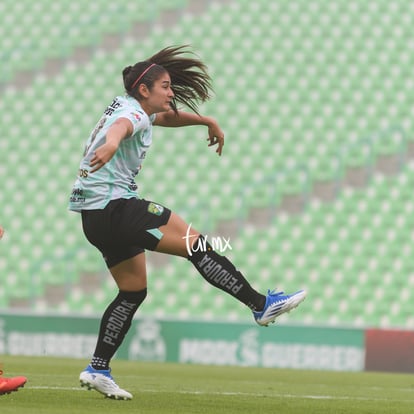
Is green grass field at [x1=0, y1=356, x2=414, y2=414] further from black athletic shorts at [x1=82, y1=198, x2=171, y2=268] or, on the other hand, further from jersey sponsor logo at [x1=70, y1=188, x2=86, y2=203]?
jersey sponsor logo at [x1=70, y1=188, x2=86, y2=203]

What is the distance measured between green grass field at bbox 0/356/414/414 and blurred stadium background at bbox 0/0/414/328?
215 inches

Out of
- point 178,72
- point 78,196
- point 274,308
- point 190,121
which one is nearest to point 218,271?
point 274,308

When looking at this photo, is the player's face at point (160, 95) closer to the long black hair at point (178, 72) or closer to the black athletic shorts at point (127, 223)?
the long black hair at point (178, 72)

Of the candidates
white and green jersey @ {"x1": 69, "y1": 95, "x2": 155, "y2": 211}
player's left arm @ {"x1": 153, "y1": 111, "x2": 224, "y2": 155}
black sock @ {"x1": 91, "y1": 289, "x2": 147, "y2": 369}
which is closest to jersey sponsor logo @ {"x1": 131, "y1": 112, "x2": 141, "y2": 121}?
white and green jersey @ {"x1": 69, "y1": 95, "x2": 155, "y2": 211}

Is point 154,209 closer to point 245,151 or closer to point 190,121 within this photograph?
point 190,121

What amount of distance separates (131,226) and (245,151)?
1136 centimetres

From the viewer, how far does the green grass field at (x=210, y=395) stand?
218 inches

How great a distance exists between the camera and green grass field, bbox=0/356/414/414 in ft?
18.1

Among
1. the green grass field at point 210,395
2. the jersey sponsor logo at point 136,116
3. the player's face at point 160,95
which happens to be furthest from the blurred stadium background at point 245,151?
the jersey sponsor logo at point 136,116

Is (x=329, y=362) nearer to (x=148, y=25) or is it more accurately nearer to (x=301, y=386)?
(x=301, y=386)

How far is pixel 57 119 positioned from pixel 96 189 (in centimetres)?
1285

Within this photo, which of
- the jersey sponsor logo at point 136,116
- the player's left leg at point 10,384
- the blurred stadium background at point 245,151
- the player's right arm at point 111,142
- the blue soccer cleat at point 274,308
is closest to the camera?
the player's right arm at point 111,142

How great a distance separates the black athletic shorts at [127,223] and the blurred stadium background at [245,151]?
8909 mm

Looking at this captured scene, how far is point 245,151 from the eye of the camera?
17.0 meters
